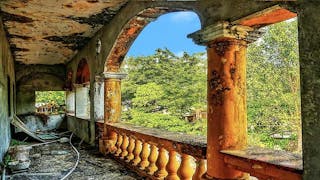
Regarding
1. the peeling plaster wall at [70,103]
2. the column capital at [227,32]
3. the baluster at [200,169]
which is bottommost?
the baluster at [200,169]

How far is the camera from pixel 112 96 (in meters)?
6.49

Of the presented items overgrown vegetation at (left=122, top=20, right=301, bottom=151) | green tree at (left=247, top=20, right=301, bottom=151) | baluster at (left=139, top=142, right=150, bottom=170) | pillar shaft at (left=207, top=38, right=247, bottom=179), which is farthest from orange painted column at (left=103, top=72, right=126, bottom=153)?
green tree at (left=247, top=20, right=301, bottom=151)

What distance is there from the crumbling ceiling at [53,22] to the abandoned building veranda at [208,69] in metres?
0.02

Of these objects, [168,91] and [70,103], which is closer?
[70,103]

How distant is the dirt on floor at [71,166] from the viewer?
462 centimetres

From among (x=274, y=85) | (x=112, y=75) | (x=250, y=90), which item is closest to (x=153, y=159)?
(x=112, y=75)

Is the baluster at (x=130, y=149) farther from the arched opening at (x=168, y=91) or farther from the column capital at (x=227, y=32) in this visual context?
the arched opening at (x=168, y=91)

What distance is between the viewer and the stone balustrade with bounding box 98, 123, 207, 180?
3.35 metres

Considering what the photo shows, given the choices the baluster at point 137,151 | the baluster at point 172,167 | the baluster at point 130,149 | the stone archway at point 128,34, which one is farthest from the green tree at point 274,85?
the baluster at point 172,167

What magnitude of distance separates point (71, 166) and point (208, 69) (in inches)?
138

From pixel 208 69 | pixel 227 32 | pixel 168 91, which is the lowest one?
pixel 168 91

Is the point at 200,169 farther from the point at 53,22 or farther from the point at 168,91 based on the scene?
the point at 168,91

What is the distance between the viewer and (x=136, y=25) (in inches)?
208

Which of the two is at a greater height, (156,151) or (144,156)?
(156,151)
